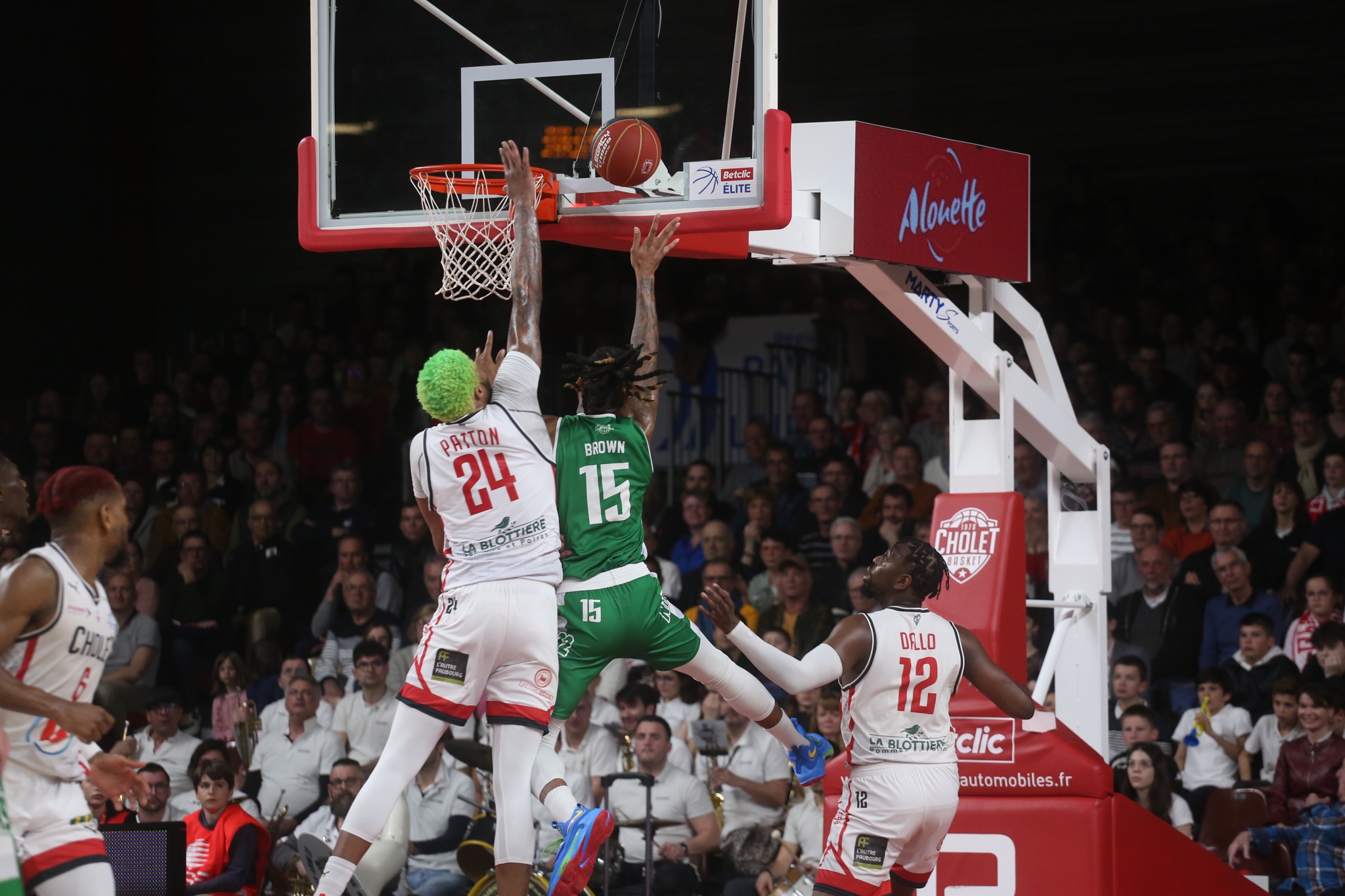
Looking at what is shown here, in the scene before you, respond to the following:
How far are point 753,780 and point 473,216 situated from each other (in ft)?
14.9

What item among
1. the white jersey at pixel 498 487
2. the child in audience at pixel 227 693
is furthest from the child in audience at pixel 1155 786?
the child in audience at pixel 227 693

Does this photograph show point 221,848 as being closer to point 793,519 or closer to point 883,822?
point 793,519

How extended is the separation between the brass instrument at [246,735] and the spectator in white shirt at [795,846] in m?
4.02

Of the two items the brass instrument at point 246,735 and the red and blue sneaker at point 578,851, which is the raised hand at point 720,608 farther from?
the brass instrument at point 246,735

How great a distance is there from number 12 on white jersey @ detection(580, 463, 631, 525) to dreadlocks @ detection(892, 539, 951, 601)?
1.15m

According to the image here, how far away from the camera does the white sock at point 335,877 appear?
6.44m

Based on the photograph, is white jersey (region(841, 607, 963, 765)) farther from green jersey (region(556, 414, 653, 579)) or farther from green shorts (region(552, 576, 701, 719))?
green jersey (region(556, 414, 653, 579))

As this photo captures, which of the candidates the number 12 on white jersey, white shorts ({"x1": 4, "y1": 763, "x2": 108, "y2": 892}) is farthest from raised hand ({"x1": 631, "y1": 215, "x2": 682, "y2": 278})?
white shorts ({"x1": 4, "y1": 763, "x2": 108, "y2": 892})

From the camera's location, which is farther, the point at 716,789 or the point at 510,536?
the point at 716,789

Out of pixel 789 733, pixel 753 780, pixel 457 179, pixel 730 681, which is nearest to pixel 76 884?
pixel 730 681

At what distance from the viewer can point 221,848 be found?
33.4ft

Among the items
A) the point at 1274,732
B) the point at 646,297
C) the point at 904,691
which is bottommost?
the point at 1274,732

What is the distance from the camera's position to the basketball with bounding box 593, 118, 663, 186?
7.16 meters

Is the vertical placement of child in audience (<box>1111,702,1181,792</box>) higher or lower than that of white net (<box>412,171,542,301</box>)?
lower
